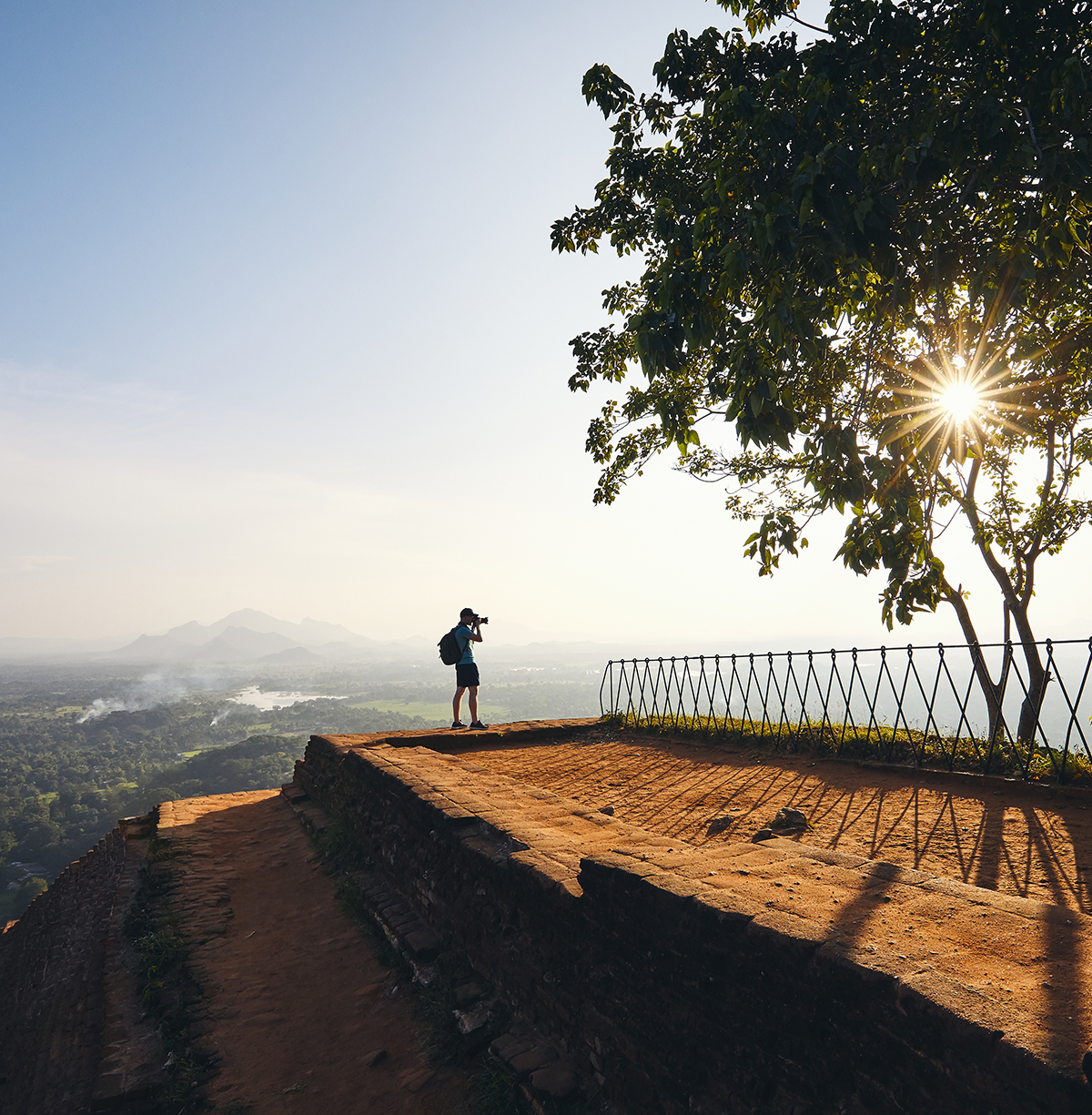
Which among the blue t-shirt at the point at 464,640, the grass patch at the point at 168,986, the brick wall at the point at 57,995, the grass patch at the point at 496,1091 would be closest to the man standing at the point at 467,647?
the blue t-shirt at the point at 464,640

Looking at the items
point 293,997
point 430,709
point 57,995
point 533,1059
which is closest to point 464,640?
point 293,997

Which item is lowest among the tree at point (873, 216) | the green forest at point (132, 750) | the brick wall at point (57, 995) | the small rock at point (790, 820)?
the green forest at point (132, 750)

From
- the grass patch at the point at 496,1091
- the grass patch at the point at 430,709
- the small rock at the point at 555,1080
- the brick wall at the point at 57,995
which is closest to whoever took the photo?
the small rock at the point at 555,1080

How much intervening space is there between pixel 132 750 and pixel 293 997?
127 m

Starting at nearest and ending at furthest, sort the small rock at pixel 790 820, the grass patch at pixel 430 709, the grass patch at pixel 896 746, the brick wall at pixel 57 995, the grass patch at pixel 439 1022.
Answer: the grass patch at pixel 439 1022 < the brick wall at pixel 57 995 < the small rock at pixel 790 820 < the grass patch at pixel 896 746 < the grass patch at pixel 430 709

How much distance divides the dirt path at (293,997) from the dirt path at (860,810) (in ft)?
8.07

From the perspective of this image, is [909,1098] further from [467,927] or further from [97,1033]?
[97,1033]

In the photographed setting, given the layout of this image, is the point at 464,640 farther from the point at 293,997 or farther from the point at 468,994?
the point at 468,994

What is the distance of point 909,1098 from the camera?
6.94 feet

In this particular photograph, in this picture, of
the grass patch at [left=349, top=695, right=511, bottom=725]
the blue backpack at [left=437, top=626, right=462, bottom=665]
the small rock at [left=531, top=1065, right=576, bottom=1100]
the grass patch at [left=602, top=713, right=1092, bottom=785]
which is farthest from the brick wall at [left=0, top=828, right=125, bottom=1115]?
the grass patch at [left=349, top=695, right=511, bottom=725]

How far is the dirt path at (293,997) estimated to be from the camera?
4141mm

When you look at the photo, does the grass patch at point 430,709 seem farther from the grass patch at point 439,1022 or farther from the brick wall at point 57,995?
the grass patch at point 439,1022

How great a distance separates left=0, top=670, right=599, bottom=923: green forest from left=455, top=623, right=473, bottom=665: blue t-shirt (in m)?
40.8

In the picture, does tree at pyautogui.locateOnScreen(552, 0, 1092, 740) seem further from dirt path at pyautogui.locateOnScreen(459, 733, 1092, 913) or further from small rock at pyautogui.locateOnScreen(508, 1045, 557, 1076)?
small rock at pyautogui.locateOnScreen(508, 1045, 557, 1076)
